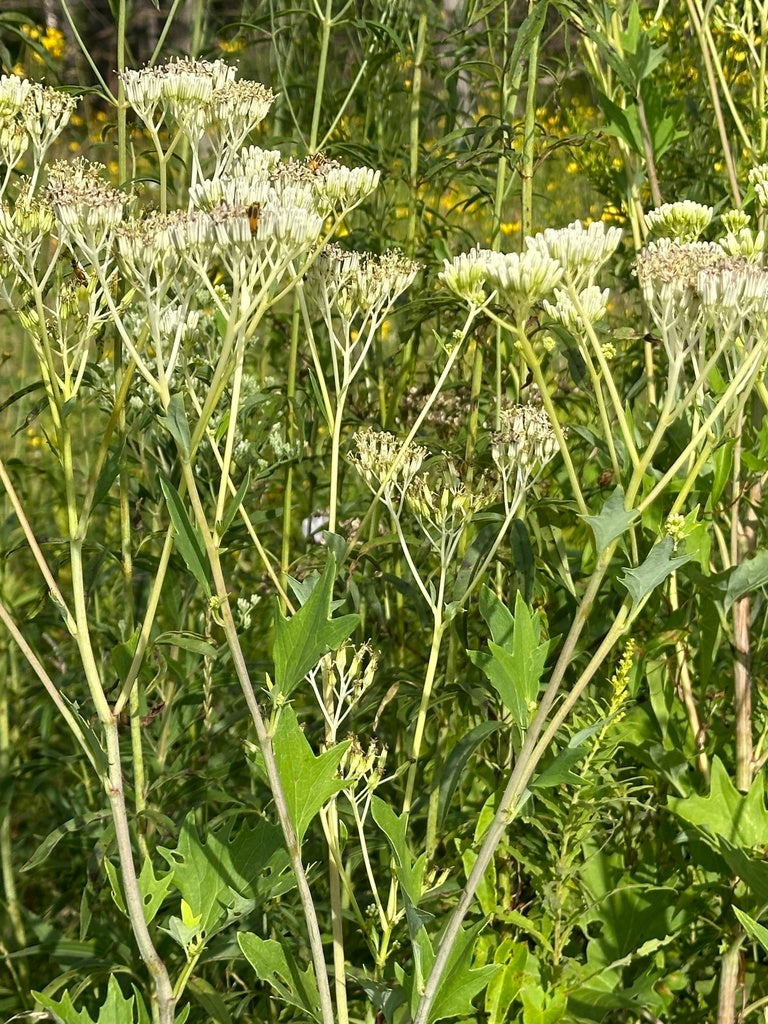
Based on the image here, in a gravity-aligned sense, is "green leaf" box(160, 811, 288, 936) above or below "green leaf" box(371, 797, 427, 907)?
below

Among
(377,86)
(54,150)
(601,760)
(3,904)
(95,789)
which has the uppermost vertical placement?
(54,150)

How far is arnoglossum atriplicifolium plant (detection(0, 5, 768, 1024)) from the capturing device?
123cm

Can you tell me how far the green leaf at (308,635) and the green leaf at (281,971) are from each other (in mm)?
302

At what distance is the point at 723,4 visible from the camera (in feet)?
7.97

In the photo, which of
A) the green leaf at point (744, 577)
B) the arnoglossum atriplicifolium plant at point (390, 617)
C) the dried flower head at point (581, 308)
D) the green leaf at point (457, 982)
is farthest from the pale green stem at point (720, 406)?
the green leaf at point (457, 982)

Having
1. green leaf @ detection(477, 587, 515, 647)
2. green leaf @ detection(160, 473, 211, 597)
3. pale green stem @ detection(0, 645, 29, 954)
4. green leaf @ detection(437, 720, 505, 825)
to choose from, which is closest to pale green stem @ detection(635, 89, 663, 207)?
green leaf @ detection(477, 587, 515, 647)

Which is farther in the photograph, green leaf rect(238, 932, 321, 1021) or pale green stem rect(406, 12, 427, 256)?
pale green stem rect(406, 12, 427, 256)

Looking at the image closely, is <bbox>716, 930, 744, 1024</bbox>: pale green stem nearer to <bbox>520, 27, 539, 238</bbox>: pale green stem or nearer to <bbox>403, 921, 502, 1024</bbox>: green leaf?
<bbox>403, 921, 502, 1024</bbox>: green leaf

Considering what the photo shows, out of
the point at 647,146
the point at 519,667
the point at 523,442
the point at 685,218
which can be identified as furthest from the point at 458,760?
the point at 647,146

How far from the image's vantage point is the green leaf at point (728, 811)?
1.67 metres

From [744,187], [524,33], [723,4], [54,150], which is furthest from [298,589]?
[54,150]

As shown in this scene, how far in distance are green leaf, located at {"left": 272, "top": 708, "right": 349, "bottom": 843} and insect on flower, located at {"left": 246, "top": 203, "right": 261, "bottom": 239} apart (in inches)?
20.6

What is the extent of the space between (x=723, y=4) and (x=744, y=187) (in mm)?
432

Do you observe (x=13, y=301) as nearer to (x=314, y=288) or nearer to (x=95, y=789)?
(x=314, y=288)
